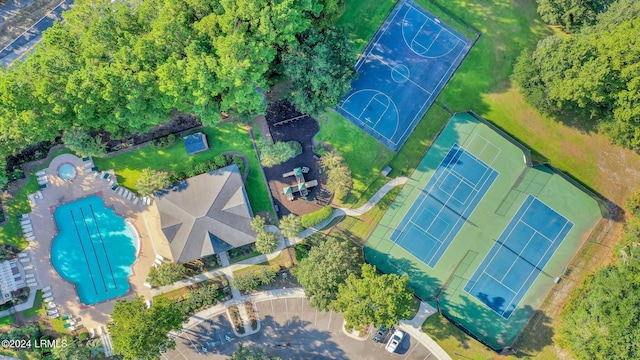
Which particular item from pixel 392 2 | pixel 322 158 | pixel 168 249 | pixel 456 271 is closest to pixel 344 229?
pixel 322 158

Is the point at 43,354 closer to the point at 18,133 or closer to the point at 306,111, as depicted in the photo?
the point at 18,133

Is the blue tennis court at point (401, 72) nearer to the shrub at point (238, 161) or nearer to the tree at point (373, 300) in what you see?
the shrub at point (238, 161)

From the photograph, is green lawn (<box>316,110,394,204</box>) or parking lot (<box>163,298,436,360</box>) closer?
parking lot (<box>163,298,436,360</box>)

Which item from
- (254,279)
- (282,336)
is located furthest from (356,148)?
(282,336)

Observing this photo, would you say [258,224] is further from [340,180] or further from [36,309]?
[36,309]

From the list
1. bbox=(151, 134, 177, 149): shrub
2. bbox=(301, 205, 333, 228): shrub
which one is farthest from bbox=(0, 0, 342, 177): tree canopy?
bbox=(301, 205, 333, 228): shrub

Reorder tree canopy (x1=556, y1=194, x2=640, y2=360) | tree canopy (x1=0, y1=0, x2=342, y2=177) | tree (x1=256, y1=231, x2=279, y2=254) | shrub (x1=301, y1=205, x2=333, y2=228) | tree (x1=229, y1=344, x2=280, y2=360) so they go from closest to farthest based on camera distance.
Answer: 1. tree canopy (x1=0, y1=0, x2=342, y2=177)
2. tree canopy (x1=556, y1=194, x2=640, y2=360)
3. tree (x1=229, y1=344, x2=280, y2=360)
4. tree (x1=256, y1=231, x2=279, y2=254)
5. shrub (x1=301, y1=205, x2=333, y2=228)

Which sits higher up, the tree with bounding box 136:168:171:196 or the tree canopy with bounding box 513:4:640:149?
the tree canopy with bounding box 513:4:640:149

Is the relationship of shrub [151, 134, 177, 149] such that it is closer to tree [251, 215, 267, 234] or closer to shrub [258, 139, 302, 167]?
shrub [258, 139, 302, 167]
